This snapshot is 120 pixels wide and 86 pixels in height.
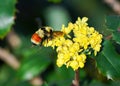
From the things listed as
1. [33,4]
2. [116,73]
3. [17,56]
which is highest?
[33,4]

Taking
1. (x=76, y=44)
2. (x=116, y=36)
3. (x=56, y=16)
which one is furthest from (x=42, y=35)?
(x=56, y=16)

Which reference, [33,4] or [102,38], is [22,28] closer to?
[33,4]

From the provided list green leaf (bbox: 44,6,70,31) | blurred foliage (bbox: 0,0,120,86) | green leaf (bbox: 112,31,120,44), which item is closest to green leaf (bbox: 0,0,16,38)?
blurred foliage (bbox: 0,0,120,86)

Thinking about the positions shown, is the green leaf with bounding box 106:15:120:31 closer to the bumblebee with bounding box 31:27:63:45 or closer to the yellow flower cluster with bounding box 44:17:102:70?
the yellow flower cluster with bounding box 44:17:102:70

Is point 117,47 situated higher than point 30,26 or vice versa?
point 30,26

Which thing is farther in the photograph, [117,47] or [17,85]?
[17,85]

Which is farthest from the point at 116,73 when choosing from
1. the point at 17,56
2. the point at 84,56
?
the point at 17,56
